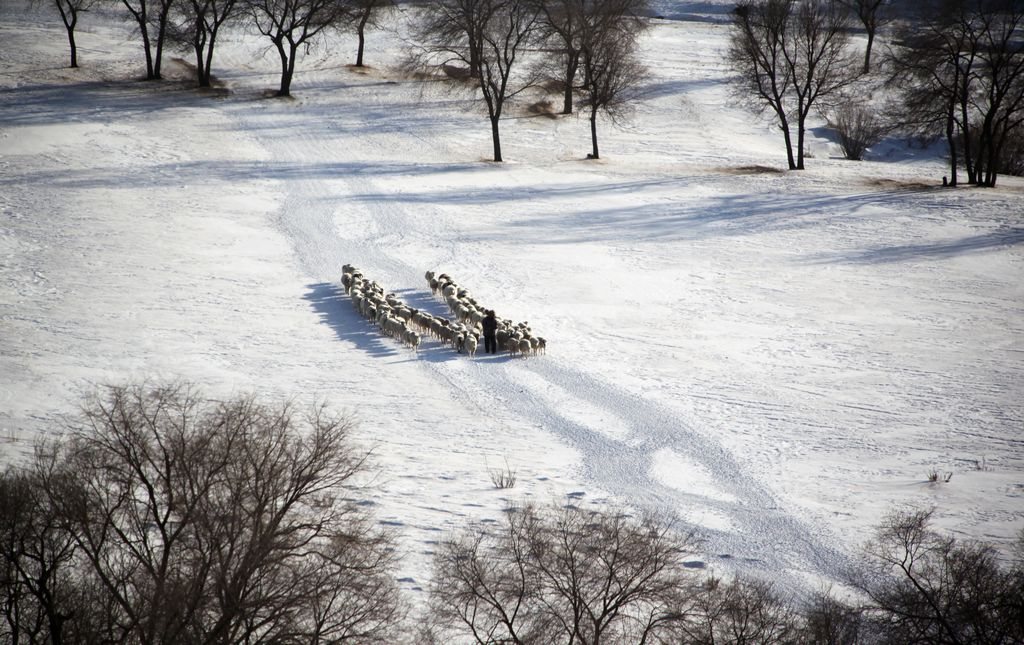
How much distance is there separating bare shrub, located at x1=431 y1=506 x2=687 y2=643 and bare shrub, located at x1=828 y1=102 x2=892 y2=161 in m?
49.2

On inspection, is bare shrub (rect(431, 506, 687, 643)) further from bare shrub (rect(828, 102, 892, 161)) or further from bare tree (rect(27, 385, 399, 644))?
bare shrub (rect(828, 102, 892, 161))

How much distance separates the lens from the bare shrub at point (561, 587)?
11.7m

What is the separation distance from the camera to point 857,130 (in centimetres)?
5681

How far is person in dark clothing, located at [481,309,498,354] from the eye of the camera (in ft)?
81.8

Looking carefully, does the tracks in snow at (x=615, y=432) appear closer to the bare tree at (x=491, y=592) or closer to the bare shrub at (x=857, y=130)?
the bare tree at (x=491, y=592)

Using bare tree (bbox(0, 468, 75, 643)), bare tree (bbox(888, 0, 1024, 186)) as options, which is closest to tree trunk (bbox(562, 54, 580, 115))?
bare tree (bbox(888, 0, 1024, 186))

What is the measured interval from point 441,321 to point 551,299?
529cm

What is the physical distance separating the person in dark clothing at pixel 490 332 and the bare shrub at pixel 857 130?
3915 centimetres

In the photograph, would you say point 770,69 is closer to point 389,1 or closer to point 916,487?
point 389,1

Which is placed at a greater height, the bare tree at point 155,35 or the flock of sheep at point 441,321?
the bare tree at point 155,35

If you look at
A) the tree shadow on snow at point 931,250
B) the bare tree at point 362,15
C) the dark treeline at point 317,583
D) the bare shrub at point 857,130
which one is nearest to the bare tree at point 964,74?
the bare shrub at point 857,130

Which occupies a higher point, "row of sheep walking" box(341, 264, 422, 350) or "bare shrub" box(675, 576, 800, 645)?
"row of sheep walking" box(341, 264, 422, 350)

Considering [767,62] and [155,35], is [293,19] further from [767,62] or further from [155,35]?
[767,62]

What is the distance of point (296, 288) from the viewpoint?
96.1ft
